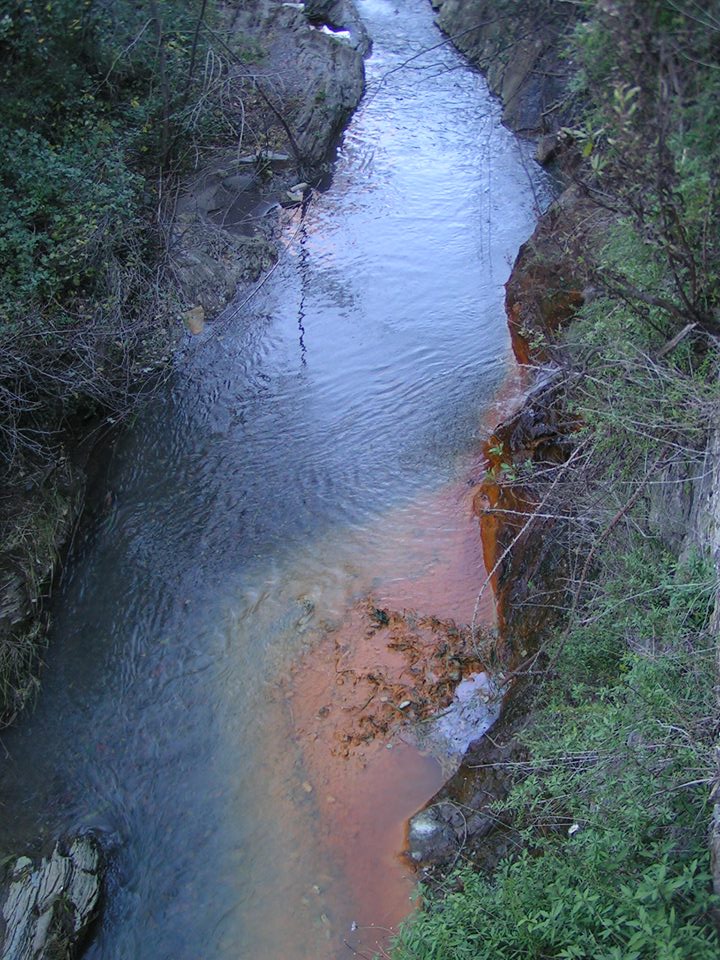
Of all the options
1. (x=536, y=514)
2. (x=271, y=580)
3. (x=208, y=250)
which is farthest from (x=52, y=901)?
(x=208, y=250)

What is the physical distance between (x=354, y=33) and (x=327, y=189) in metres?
6.41

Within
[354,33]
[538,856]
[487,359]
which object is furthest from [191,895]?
[354,33]

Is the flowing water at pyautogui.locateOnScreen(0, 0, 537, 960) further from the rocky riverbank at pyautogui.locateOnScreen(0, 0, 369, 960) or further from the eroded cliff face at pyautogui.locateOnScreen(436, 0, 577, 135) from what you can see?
the eroded cliff face at pyautogui.locateOnScreen(436, 0, 577, 135)

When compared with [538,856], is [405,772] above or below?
below

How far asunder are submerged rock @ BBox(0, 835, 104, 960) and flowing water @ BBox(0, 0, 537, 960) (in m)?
0.17

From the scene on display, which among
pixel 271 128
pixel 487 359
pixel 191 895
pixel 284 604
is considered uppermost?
pixel 271 128

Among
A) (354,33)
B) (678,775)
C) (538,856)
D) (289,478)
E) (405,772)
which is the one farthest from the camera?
(354,33)

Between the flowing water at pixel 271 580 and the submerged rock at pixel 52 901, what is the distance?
0.17m

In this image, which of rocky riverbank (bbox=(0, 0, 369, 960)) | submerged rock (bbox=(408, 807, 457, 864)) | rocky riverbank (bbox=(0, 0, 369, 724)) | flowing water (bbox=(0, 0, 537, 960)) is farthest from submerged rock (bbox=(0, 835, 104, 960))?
submerged rock (bbox=(408, 807, 457, 864))

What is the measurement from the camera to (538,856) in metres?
4.95

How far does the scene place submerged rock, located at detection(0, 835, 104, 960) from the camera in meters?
5.30

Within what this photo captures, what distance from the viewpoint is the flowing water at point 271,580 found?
19.3 feet

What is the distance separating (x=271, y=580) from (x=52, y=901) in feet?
10.5

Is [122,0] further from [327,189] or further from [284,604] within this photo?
[284,604]
